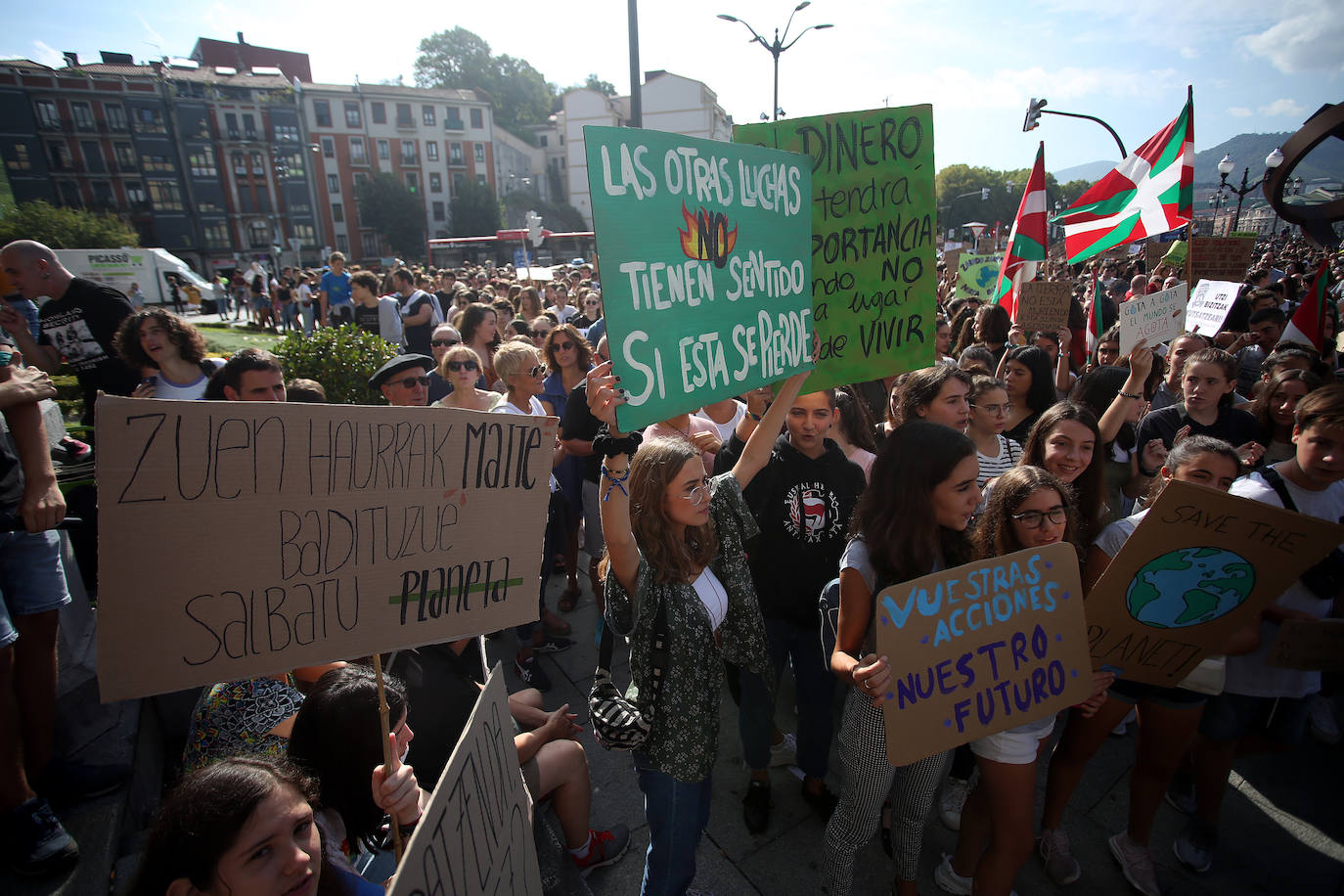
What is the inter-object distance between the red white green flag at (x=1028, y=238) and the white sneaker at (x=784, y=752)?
5034 millimetres

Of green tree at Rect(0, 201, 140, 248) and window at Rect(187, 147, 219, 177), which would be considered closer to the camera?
green tree at Rect(0, 201, 140, 248)

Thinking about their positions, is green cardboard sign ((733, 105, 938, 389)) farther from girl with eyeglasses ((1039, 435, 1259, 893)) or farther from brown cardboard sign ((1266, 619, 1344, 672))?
brown cardboard sign ((1266, 619, 1344, 672))

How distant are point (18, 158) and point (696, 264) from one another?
227ft

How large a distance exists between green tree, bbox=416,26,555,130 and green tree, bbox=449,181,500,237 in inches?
1107

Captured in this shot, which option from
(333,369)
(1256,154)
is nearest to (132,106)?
(333,369)

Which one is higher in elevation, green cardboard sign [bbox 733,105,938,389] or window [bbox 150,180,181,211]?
window [bbox 150,180,181,211]

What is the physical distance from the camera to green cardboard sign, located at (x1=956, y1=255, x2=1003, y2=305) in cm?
995

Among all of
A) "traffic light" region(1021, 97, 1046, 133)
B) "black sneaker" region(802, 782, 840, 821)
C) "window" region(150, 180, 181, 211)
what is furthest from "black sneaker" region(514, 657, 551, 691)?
"window" region(150, 180, 181, 211)

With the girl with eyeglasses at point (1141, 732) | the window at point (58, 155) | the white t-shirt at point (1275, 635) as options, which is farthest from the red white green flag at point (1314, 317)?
the window at point (58, 155)

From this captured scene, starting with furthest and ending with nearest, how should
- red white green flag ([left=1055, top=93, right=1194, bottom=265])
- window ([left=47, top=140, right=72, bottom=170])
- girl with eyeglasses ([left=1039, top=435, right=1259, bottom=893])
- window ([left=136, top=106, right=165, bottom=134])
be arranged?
window ([left=136, top=106, right=165, bottom=134]) → window ([left=47, top=140, right=72, bottom=170]) → red white green flag ([left=1055, top=93, right=1194, bottom=265]) → girl with eyeglasses ([left=1039, top=435, right=1259, bottom=893])

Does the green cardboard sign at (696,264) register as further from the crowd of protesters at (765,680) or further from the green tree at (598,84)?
the green tree at (598,84)

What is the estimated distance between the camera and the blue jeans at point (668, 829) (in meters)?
2.20

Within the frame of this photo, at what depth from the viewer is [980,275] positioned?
32.9 feet

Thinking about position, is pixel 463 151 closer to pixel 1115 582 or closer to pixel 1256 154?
pixel 1115 582
